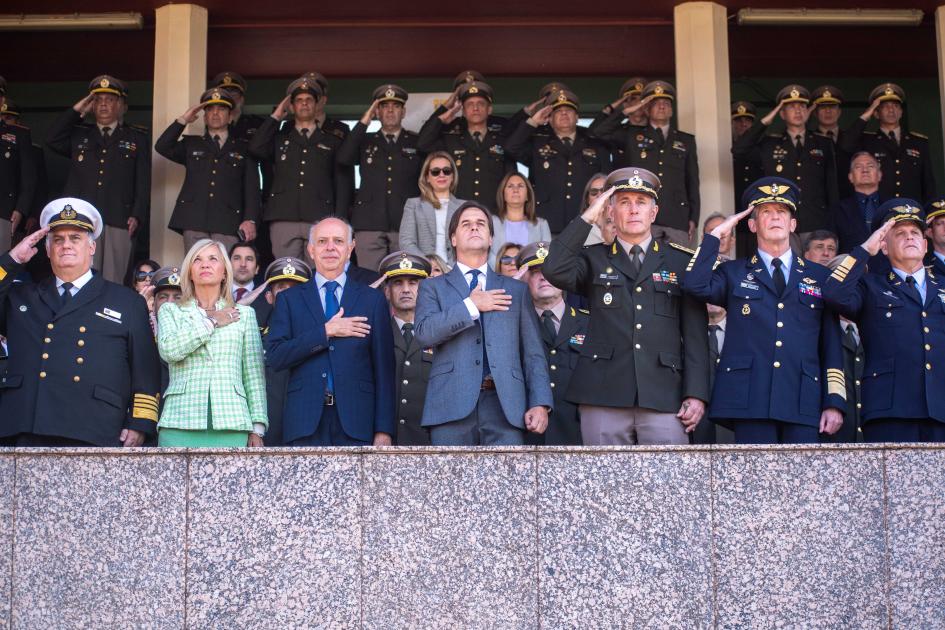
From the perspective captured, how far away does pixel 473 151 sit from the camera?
1059cm

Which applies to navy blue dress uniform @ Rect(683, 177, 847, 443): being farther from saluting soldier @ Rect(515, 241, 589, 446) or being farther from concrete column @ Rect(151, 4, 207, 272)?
concrete column @ Rect(151, 4, 207, 272)

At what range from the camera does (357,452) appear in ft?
18.9

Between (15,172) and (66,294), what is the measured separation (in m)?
4.74

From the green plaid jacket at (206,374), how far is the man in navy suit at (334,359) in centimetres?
21

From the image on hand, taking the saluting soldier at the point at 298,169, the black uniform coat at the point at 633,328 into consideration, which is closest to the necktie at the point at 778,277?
the black uniform coat at the point at 633,328

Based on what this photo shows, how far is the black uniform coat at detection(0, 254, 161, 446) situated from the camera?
639 centimetres

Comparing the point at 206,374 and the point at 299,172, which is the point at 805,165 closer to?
the point at 299,172

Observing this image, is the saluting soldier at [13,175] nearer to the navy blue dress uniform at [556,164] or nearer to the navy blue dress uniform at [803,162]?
the navy blue dress uniform at [556,164]

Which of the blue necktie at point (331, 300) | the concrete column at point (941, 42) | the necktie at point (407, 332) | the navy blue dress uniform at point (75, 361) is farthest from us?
the concrete column at point (941, 42)

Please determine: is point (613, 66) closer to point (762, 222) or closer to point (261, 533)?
point (762, 222)

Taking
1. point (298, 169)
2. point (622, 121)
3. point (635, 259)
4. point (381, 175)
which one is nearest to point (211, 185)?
point (298, 169)

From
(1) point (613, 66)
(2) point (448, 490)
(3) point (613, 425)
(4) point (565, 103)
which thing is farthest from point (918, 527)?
(1) point (613, 66)

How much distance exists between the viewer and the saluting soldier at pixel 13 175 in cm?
1080

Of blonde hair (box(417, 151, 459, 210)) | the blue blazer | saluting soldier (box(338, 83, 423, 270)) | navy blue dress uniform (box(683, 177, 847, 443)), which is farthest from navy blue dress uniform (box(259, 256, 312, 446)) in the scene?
navy blue dress uniform (box(683, 177, 847, 443))
